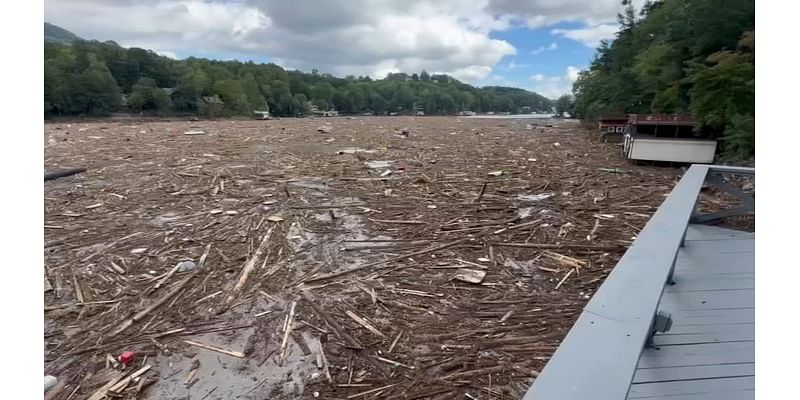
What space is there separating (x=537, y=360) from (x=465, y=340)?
0.48 meters

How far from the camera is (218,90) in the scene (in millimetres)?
64188

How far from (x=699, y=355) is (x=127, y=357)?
3.19m

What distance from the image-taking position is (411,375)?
261 centimetres

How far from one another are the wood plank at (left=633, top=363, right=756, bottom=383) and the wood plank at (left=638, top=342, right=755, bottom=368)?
3 centimetres

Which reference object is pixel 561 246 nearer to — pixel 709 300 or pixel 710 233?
pixel 710 233

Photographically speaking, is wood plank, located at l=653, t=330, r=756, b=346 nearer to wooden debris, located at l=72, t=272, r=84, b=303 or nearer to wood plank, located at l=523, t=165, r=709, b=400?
wood plank, located at l=523, t=165, r=709, b=400

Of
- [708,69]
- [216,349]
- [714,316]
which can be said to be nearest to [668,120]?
[708,69]

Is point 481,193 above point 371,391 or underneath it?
above

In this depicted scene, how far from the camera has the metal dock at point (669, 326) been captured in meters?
1.03

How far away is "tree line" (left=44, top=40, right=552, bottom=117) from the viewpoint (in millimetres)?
46344

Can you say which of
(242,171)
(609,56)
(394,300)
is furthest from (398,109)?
(394,300)

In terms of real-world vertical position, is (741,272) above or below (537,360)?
above

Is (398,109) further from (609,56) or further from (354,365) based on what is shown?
(354,365)

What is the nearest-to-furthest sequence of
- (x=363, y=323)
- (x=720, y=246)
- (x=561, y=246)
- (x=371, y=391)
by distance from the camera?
1. (x=371, y=391)
2. (x=363, y=323)
3. (x=720, y=246)
4. (x=561, y=246)
